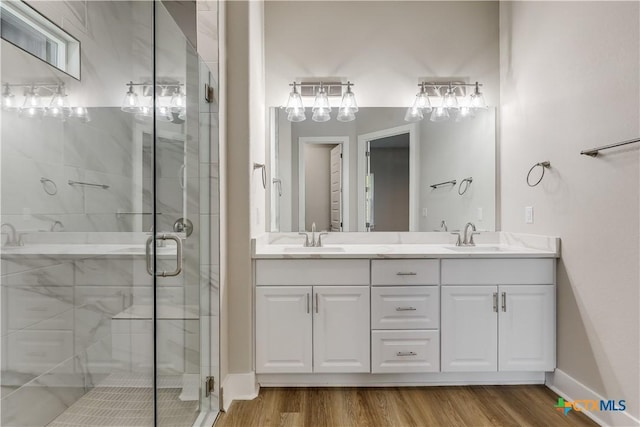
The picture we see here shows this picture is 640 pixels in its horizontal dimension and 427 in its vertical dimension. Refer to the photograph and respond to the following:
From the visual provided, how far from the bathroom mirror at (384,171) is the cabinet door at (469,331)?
75cm

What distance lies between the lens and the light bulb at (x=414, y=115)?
109 inches

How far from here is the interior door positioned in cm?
281

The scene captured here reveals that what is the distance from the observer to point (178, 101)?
159 cm

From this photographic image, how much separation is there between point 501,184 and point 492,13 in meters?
1.35

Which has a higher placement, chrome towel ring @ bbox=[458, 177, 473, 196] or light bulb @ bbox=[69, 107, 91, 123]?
light bulb @ bbox=[69, 107, 91, 123]

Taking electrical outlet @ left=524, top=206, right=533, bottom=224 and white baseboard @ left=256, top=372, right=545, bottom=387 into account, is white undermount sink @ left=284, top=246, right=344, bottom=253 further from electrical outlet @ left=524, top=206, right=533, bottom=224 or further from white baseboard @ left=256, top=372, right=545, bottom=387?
electrical outlet @ left=524, top=206, right=533, bottom=224

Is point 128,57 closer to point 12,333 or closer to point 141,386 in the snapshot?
point 12,333

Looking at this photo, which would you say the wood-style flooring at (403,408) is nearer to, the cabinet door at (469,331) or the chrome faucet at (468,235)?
the cabinet door at (469,331)

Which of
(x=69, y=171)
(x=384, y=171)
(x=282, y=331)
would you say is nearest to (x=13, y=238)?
(x=69, y=171)

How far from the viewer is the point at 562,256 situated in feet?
7.02

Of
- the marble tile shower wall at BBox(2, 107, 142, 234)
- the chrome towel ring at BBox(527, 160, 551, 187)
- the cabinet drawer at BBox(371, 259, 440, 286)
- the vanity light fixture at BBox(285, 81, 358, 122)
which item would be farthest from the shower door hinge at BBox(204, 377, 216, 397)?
the chrome towel ring at BBox(527, 160, 551, 187)

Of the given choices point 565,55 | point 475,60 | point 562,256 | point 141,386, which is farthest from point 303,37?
point 141,386

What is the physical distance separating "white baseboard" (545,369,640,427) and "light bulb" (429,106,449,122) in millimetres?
1891

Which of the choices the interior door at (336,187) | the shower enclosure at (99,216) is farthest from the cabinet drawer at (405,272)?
the shower enclosure at (99,216)
